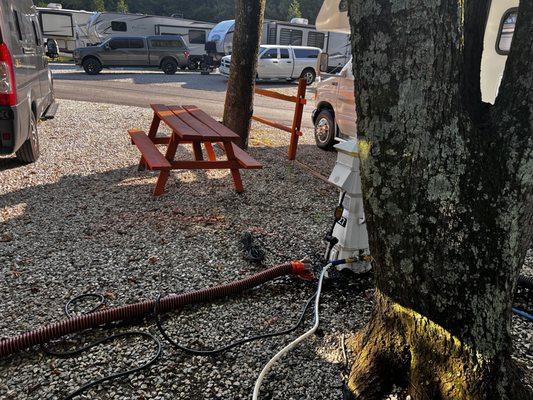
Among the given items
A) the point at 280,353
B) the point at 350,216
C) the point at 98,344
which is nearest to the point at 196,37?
the point at 350,216

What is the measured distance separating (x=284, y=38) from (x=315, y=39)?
7.00 ft

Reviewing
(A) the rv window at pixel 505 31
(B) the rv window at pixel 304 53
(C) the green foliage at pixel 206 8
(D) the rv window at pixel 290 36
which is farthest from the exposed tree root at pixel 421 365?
(C) the green foliage at pixel 206 8

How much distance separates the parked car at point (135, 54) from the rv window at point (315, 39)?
777 cm

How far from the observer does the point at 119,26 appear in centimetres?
2645

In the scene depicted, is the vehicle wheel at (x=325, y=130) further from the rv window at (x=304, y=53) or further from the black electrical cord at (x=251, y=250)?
the rv window at (x=304, y=53)

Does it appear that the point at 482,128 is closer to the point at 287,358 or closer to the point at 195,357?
the point at 287,358

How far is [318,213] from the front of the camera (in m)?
5.04

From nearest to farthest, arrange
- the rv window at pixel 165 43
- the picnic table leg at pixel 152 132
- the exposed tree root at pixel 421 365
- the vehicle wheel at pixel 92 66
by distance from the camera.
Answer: the exposed tree root at pixel 421 365
the picnic table leg at pixel 152 132
the vehicle wheel at pixel 92 66
the rv window at pixel 165 43

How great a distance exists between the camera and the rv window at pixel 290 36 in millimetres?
25766

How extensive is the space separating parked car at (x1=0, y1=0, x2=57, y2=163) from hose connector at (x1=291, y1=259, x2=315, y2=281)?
3788 millimetres

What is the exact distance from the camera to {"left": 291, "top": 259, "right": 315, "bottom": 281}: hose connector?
3407 mm

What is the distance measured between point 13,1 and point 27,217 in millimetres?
3101

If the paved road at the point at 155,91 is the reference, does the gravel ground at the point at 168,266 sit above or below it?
above

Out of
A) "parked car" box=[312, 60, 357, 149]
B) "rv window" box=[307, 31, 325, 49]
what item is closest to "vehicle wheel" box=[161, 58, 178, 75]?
"rv window" box=[307, 31, 325, 49]
